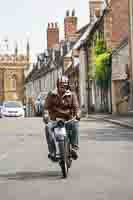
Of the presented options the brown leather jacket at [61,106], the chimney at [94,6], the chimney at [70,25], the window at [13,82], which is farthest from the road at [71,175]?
the window at [13,82]

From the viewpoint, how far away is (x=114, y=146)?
Result: 1839 centimetres

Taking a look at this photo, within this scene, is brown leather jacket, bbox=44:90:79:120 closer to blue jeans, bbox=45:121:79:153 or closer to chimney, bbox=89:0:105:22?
blue jeans, bbox=45:121:79:153

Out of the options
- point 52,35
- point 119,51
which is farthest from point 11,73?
point 119,51

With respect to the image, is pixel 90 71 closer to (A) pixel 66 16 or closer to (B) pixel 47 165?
(A) pixel 66 16

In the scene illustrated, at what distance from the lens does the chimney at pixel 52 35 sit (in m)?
86.9

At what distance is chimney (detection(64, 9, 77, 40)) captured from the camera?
255 ft

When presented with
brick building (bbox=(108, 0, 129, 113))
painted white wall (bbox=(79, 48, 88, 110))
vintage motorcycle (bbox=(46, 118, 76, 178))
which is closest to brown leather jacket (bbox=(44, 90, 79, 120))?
vintage motorcycle (bbox=(46, 118, 76, 178))

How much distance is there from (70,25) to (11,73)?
165 ft

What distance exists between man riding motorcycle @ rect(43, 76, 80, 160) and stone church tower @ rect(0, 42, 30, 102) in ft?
379

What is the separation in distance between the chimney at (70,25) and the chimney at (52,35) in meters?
6.13

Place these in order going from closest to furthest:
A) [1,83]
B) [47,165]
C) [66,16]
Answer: [47,165], [66,16], [1,83]

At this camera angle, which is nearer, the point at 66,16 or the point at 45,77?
the point at 66,16

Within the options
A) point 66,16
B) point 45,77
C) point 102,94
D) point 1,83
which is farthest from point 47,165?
point 1,83

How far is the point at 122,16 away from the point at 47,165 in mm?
42074
